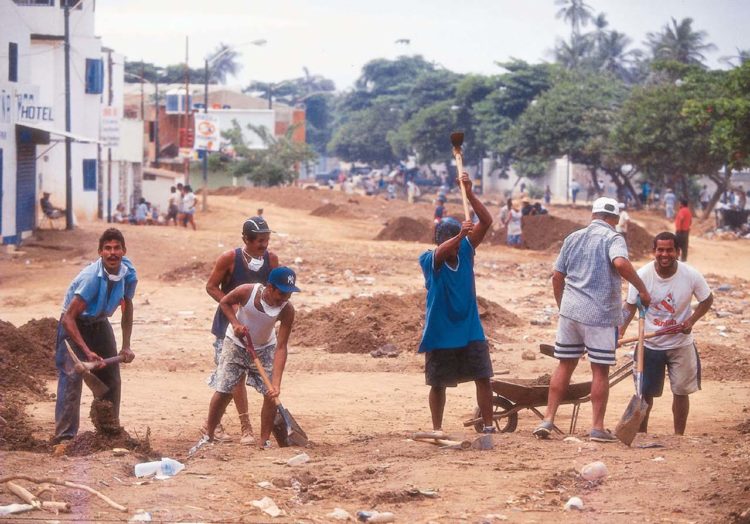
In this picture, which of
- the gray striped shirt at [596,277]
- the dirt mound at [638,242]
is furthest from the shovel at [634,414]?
the dirt mound at [638,242]

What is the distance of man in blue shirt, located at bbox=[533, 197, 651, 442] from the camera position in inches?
304

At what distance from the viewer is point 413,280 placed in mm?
23391

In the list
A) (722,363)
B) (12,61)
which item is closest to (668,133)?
(12,61)

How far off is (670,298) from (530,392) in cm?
123

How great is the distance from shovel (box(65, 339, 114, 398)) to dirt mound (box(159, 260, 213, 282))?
1441 cm

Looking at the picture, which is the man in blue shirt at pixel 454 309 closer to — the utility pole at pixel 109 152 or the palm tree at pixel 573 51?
the utility pole at pixel 109 152

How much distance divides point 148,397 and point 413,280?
12734 mm

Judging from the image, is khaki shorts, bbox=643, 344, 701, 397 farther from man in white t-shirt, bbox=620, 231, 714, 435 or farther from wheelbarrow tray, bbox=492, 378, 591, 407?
wheelbarrow tray, bbox=492, 378, 591, 407

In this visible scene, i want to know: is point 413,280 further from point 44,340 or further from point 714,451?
point 714,451

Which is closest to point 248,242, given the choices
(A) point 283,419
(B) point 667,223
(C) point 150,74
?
(A) point 283,419

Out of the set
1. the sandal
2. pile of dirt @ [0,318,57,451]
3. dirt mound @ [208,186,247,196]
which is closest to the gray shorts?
pile of dirt @ [0,318,57,451]

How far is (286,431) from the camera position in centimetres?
807

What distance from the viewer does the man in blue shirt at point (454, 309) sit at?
808 centimetres

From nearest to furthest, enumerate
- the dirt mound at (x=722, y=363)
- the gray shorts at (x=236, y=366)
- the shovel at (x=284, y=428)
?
the shovel at (x=284, y=428)
the gray shorts at (x=236, y=366)
the dirt mound at (x=722, y=363)
